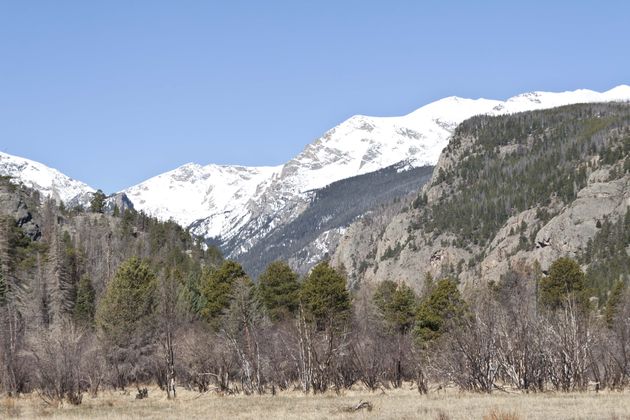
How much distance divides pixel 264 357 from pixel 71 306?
47584 mm

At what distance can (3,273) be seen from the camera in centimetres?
9981

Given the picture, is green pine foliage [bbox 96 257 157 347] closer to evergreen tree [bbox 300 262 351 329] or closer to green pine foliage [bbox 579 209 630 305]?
evergreen tree [bbox 300 262 351 329]

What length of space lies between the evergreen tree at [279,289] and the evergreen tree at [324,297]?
14.1ft

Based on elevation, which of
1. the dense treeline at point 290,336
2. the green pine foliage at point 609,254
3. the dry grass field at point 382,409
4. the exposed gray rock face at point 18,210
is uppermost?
the exposed gray rock face at point 18,210

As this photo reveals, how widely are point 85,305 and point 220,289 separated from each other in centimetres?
2880

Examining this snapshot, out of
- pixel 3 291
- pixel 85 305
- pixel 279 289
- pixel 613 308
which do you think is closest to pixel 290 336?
pixel 279 289

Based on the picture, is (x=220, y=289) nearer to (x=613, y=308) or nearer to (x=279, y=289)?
(x=279, y=289)

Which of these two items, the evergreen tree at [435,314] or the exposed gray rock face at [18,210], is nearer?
the evergreen tree at [435,314]

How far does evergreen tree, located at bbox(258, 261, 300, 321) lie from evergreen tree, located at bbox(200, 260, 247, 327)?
3.06 m

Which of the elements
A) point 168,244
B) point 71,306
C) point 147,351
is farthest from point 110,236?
point 147,351

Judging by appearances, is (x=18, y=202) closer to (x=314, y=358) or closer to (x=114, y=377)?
(x=114, y=377)

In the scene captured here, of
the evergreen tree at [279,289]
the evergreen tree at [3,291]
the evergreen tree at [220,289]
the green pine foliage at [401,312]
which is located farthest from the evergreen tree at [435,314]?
the evergreen tree at [3,291]

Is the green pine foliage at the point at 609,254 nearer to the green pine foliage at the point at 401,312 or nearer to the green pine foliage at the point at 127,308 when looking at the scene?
the green pine foliage at the point at 401,312

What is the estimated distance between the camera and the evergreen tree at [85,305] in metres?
103
